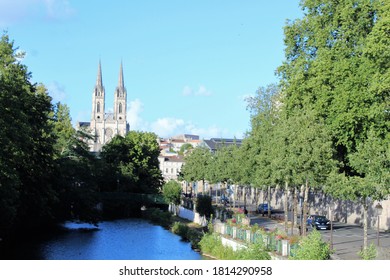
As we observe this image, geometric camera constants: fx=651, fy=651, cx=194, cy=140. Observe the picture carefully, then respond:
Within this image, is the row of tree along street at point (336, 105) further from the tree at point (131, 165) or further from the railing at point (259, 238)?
the tree at point (131, 165)

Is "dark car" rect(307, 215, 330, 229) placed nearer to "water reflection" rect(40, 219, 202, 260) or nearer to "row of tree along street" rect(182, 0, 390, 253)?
"row of tree along street" rect(182, 0, 390, 253)

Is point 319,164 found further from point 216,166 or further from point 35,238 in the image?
point 216,166

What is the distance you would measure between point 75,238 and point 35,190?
30.8 ft

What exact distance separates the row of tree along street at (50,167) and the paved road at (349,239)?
17354 millimetres

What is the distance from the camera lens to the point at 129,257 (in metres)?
42.8

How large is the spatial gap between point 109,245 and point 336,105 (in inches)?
815

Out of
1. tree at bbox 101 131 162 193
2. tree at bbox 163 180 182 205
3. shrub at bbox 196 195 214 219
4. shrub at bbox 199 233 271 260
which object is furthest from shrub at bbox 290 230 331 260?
tree at bbox 101 131 162 193

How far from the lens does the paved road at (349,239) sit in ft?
112

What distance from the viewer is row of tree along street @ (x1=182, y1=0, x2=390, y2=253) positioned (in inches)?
1353

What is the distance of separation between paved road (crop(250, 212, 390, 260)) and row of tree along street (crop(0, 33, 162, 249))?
17354 millimetres

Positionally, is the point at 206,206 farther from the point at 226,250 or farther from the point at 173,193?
the point at 173,193

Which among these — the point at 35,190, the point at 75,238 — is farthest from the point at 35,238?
the point at 35,190

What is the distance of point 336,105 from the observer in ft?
138

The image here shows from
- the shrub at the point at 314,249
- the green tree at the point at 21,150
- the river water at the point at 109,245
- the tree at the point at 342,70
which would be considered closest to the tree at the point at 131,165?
the river water at the point at 109,245
